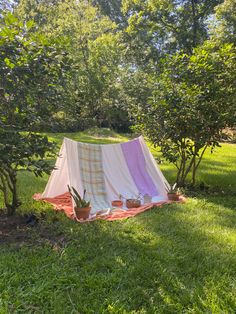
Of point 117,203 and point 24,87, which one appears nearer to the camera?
point 24,87

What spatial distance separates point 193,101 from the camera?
14.9 ft

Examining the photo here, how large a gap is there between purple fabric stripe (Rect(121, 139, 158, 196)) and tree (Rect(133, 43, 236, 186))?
369 mm

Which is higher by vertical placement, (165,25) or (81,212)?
(165,25)

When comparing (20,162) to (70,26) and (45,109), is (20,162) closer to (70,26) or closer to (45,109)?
(45,109)

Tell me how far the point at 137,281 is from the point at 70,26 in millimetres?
13946

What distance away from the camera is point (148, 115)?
5.09 metres

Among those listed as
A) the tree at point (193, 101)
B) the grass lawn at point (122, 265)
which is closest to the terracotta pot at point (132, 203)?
the grass lawn at point (122, 265)

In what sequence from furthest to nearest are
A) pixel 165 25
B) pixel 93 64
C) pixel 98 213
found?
pixel 165 25 < pixel 93 64 < pixel 98 213

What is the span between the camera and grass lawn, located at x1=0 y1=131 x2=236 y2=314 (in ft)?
6.48

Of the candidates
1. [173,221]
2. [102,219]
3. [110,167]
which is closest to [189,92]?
[110,167]

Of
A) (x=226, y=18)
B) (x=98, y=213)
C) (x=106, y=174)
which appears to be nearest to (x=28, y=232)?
(x=98, y=213)

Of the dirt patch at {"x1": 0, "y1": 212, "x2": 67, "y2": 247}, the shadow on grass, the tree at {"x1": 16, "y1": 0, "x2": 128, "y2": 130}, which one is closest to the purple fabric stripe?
the shadow on grass

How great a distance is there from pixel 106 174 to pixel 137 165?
656 mm

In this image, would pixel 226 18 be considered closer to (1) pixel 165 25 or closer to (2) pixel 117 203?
(1) pixel 165 25
